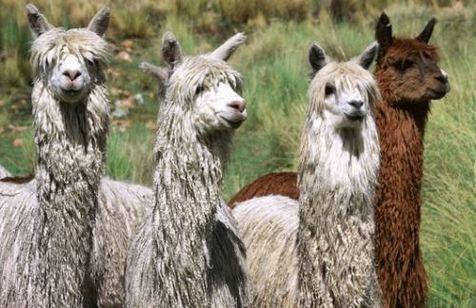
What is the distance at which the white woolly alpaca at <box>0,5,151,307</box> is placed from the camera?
5406 millimetres

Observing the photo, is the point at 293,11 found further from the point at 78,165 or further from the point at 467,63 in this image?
the point at 78,165

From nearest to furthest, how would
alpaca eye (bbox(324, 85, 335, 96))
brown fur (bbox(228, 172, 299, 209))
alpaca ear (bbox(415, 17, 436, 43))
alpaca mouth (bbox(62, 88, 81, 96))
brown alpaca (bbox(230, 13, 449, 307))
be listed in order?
alpaca mouth (bbox(62, 88, 81, 96)) → alpaca eye (bbox(324, 85, 335, 96)) → brown alpaca (bbox(230, 13, 449, 307)) → alpaca ear (bbox(415, 17, 436, 43)) → brown fur (bbox(228, 172, 299, 209))

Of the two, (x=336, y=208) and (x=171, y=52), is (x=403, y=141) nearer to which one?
(x=336, y=208)

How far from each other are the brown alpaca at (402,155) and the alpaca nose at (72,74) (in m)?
1.89

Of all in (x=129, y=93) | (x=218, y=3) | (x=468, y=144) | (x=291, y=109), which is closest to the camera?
(x=468, y=144)

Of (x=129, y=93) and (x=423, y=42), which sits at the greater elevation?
(x=423, y=42)

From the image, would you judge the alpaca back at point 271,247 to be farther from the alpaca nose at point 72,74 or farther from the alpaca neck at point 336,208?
the alpaca nose at point 72,74

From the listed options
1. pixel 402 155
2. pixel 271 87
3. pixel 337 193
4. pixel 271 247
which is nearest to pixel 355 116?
pixel 337 193

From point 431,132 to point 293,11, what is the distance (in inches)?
357

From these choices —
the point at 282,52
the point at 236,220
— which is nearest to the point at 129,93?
the point at 282,52

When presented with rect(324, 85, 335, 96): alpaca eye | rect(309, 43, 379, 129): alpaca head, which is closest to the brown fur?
rect(309, 43, 379, 129): alpaca head

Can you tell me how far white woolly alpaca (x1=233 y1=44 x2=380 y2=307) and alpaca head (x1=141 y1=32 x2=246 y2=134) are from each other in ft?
1.50

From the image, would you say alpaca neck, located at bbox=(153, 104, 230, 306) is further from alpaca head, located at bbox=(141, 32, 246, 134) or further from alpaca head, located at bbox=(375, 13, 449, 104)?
alpaca head, located at bbox=(375, 13, 449, 104)

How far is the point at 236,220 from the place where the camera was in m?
6.69
